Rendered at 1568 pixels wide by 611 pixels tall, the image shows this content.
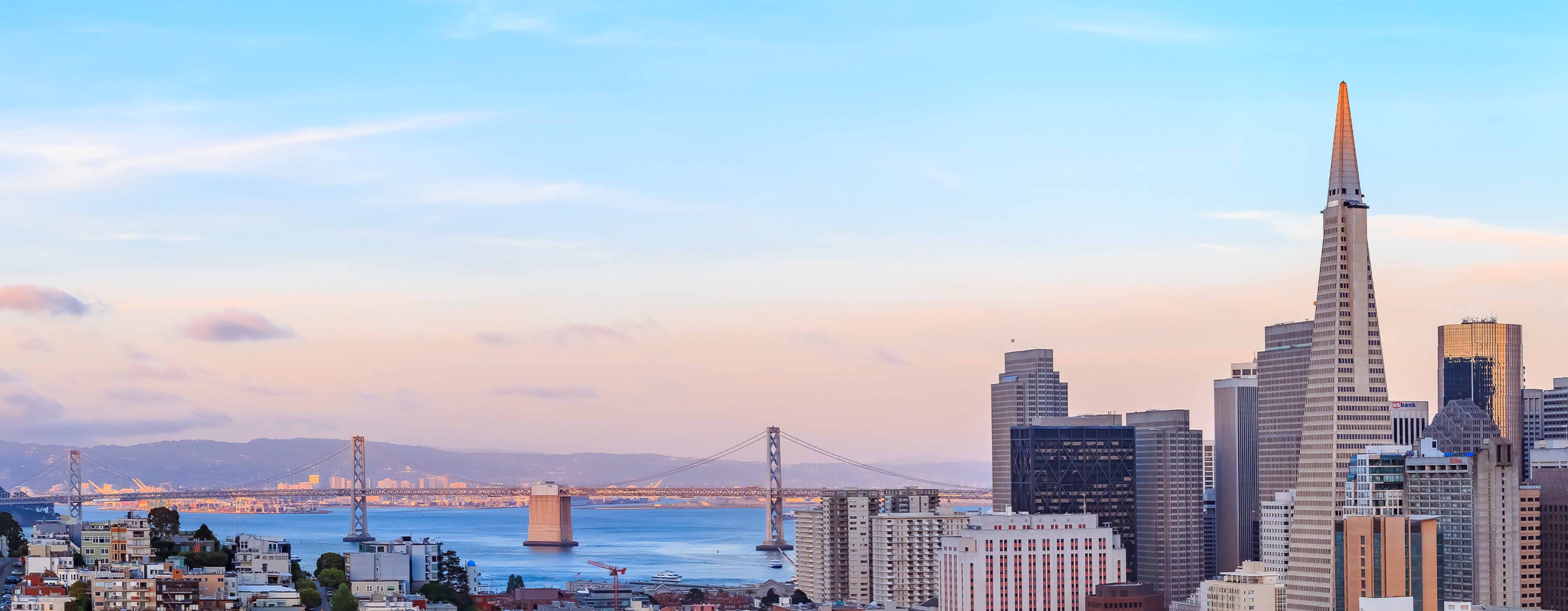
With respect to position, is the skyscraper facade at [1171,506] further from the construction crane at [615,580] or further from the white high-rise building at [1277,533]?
the construction crane at [615,580]

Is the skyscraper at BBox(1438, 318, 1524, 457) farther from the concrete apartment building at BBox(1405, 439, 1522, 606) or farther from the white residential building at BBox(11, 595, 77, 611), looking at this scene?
the white residential building at BBox(11, 595, 77, 611)

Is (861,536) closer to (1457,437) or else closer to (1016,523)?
(1016,523)

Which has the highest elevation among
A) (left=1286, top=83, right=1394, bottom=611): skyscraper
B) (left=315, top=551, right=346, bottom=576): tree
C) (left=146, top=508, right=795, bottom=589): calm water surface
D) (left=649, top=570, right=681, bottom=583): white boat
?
(left=1286, top=83, right=1394, bottom=611): skyscraper

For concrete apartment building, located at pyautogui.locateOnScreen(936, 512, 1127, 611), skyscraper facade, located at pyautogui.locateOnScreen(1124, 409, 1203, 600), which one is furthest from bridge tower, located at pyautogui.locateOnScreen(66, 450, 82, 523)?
skyscraper facade, located at pyautogui.locateOnScreen(1124, 409, 1203, 600)

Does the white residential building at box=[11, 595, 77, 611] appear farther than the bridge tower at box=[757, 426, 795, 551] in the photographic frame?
No

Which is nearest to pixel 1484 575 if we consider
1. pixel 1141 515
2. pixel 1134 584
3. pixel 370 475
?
pixel 1134 584

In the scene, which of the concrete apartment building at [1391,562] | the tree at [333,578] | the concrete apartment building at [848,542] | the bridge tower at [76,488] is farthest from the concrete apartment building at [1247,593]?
the bridge tower at [76,488]

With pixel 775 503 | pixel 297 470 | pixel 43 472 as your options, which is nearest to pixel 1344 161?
pixel 775 503
